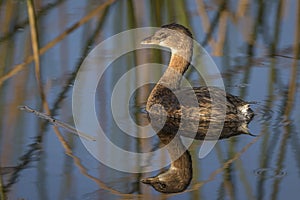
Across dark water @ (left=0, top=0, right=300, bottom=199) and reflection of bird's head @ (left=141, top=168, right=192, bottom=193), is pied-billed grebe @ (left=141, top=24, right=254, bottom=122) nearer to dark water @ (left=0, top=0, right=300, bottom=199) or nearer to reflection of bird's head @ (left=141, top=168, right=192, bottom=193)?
dark water @ (left=0, top=0, right=300, bottom=199)

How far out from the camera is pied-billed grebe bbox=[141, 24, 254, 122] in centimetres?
575

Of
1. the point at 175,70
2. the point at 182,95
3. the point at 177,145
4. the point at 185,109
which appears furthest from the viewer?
the point at 175,70

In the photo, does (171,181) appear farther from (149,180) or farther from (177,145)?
(177,145)

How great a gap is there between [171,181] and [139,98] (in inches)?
62.8

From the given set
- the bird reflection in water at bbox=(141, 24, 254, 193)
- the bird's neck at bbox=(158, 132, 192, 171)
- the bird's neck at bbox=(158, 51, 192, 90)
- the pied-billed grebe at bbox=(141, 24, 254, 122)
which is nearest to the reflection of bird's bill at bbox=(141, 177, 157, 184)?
the bird's neck at bbox=(158, 132, 192, 171)

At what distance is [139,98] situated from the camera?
623 centimetres

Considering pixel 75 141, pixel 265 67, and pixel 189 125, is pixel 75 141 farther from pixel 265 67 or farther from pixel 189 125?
pixel 265 67

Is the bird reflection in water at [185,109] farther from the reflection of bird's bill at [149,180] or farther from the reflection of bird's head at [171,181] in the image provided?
the reflection of bird's bill at [149,180]

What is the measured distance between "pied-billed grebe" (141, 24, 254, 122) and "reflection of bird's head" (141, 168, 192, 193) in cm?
96

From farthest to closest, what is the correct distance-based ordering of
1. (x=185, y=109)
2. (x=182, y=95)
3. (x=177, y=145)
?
(x=182, y=95) < (x=185, y=109) < (x=177, y=145)

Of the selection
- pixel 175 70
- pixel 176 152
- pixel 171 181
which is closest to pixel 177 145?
pixel 176 152

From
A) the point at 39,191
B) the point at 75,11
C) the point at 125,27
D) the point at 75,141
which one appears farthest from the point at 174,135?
the point at 75,11

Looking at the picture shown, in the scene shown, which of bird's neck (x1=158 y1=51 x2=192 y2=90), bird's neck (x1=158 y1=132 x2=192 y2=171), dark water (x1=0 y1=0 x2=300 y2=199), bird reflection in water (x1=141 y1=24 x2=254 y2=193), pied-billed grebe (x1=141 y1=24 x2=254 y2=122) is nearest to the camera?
dark water (x1=0 y1=0 x2=300 y2=199)

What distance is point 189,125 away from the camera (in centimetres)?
577
